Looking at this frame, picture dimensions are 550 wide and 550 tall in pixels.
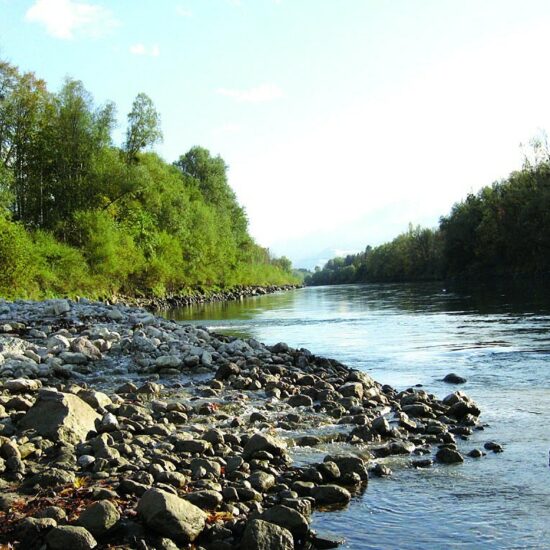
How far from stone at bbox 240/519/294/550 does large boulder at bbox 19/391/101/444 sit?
3111 millimetres

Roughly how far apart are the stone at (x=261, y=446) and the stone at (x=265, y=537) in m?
1.95

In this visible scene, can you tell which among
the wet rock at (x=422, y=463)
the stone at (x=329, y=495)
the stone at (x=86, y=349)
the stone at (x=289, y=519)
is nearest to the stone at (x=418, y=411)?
the wet rock at (x=422, y=463)

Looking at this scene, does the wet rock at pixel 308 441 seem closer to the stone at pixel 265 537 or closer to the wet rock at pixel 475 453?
the wet rock at pixel 475 453

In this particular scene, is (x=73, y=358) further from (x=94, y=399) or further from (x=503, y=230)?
(x=503, y=230)

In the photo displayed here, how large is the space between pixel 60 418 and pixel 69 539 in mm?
2913

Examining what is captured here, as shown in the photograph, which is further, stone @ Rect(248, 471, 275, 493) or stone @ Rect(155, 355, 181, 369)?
stone @ Rect(155, 355, 181, 369)

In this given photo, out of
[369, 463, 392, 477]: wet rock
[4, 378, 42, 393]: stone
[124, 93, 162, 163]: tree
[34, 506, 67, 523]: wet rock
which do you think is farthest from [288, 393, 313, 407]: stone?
[124, 93, 162, 163]: tree

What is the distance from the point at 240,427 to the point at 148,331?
957 centimetres

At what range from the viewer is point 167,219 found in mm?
66812

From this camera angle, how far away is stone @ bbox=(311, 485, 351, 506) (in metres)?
6.07

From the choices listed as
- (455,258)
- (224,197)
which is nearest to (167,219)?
(224,197)

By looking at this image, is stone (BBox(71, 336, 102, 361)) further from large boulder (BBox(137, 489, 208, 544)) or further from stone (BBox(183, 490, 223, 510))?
large boulder (BBox(137, 489, 208, 544))

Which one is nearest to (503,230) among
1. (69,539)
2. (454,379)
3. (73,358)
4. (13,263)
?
(13,263)

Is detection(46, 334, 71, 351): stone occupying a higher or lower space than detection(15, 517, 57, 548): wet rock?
higher
